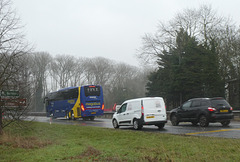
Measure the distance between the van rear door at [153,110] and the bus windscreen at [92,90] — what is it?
14.1 metres

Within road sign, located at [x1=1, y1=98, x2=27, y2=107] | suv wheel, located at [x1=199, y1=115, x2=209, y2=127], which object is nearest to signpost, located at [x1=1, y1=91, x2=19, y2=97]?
road sign, located at [x1=1, y1=98, x2=27, y2=107]

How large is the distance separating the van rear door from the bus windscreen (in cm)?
1408

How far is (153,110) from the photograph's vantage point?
1730 centimetres

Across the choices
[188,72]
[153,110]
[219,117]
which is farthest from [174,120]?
[188,72]

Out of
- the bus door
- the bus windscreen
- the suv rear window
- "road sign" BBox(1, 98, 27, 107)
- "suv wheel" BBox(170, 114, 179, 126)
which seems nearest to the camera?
"road sign" BBox(1, 98, 27, 107)

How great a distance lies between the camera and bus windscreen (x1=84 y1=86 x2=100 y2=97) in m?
30.7

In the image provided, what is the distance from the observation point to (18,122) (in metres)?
14.7

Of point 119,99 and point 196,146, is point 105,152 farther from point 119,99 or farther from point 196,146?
point 119,99

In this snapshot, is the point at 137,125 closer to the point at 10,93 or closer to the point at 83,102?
the point at 10,93

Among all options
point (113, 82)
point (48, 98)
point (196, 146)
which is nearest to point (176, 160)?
point (196, 146)

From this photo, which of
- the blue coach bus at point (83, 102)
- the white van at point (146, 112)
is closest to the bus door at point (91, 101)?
the blue coach bus at point (83, 102)

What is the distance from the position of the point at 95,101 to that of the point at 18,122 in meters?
16.7

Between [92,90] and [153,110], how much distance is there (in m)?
14.5

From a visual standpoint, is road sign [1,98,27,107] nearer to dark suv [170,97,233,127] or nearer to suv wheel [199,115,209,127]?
dark suv [170,97,233,127]
